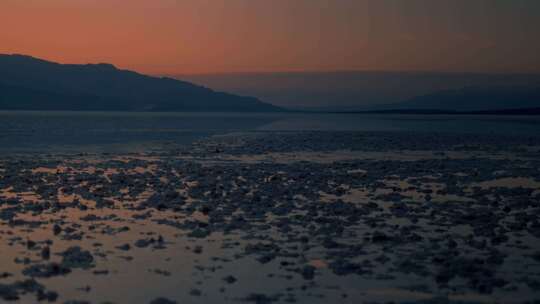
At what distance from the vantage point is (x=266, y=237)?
1344 cm

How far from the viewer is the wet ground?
32.4 feet

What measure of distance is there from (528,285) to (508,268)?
38.6 inches

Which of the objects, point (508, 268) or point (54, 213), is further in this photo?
point (54, 213)

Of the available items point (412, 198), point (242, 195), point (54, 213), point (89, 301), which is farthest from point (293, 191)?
point (89, 301)

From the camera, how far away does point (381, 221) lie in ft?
50.4

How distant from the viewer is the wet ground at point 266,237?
989cm

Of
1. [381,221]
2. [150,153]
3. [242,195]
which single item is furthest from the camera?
→ [150,153]

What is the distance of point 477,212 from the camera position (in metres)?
16.7

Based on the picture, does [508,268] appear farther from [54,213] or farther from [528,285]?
[54,213]

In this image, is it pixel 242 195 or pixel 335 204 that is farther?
pixel 242 195

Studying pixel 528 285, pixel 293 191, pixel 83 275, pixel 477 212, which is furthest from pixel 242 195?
pixel 528 285

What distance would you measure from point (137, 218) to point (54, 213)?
200cm

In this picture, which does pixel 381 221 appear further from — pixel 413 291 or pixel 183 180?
pixel 183 180

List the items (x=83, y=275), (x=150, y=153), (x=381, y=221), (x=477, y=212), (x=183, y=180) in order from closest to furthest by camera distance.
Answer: (x=83, y=275)
(x=381, y=221)
(x=477, y=212)
(x=183, y=180)
(x=150, y=153)
